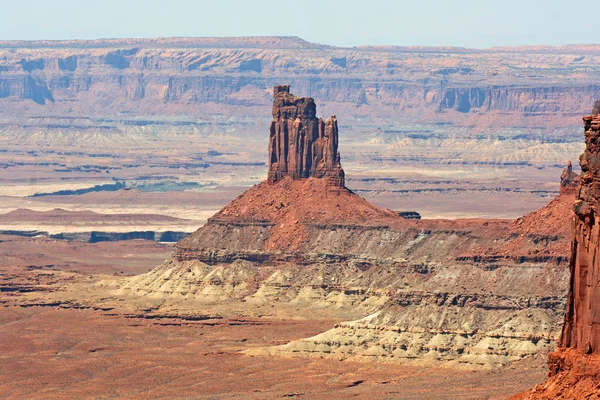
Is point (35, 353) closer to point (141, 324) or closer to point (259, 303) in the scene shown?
point (141, 324)

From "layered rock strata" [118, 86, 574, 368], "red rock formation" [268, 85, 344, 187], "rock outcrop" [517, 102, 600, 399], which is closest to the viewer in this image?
"rock outcrop" [517, 102, 600, 399]

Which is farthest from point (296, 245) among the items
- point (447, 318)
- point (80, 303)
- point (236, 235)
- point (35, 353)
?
point (447, 318)

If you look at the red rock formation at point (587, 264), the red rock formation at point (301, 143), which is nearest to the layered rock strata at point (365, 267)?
the red rock formation at point (301, 143)

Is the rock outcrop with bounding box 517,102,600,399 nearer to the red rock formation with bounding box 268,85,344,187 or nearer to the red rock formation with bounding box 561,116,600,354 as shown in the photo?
the red rock formation with bounding box 561,116,600,354

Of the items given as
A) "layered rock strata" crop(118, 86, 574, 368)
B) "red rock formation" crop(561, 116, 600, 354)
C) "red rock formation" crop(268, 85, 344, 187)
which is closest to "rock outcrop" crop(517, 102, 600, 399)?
"red rock formation" crop(561, 116, 600, 354)

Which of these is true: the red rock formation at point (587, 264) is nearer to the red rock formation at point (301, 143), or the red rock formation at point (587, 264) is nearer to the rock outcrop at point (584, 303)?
the rock outcrop at point (584, 303)
